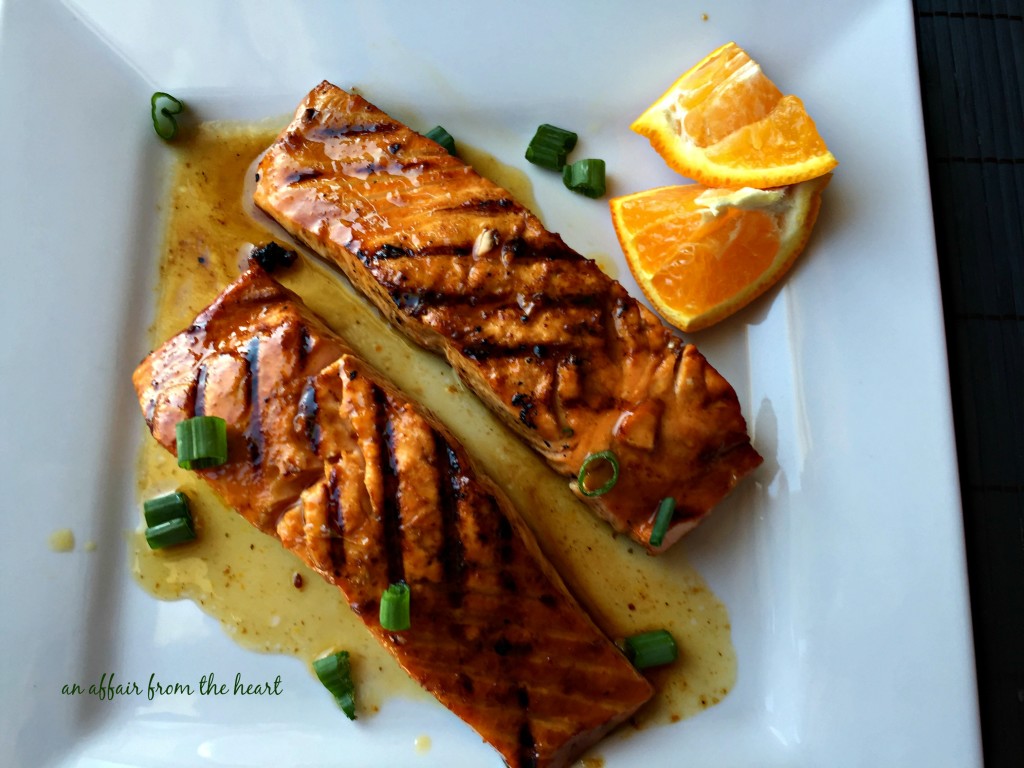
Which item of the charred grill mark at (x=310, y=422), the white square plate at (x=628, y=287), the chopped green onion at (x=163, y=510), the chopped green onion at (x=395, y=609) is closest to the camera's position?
the chopped green onion at (x=395, y=609)

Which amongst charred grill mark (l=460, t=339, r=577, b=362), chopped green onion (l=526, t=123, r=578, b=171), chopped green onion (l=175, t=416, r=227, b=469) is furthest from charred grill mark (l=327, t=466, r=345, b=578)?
chopped green onion (l=526, t=123, r=578, b=171)

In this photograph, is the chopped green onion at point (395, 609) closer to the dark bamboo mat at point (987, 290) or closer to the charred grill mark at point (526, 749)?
the charred grill mark at point (526, 749)

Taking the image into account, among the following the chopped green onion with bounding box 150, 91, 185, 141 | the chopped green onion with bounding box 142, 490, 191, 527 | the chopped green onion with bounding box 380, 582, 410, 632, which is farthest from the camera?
the chopped green onion with bounding box 150, 91, 185, 141

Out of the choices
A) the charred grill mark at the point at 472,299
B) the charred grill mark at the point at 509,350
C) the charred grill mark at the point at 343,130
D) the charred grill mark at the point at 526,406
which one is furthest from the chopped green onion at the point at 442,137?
the charred grill mark at the point at 526,406

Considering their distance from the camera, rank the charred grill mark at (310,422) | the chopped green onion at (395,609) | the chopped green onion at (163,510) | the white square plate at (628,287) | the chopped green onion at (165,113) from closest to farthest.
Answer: the chopped green onion at (395,609), the charred grill mark at (310,422), the white square plate at (628,287), the chopped green onion at (163,510), the chopped green onion at (165,113)

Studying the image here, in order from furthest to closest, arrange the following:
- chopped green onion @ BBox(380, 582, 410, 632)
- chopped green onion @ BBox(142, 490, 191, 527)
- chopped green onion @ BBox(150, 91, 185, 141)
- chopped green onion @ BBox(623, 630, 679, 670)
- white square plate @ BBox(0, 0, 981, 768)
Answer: chopped green onion @ BBox(150, 91, 185, 141)
chopped green onion @ BBox(142, 490, 191, 527)
chopped green onion @ BBox(623, 630, 679, 670)
white square plate @ BBox(0, 0, 981, 768)
chopped green onion @ BBox(380, 582, 410, 632)

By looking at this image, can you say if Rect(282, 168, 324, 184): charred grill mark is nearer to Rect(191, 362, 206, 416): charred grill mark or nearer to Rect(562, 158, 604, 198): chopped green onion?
Rect(191, 362, 206, 416): charred grill mark

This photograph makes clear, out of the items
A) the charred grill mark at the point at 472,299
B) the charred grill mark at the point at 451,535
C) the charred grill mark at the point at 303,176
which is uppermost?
the charred grill mark at the point at 303,176
